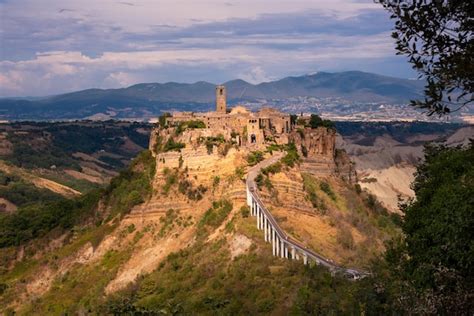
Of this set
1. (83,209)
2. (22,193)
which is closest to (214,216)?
(83,209)

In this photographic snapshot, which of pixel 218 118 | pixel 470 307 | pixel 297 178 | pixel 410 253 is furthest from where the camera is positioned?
pixel 218 118

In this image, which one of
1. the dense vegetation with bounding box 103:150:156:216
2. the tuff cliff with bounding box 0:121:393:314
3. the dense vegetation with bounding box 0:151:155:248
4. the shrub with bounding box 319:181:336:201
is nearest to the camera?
the tuff cliff with bounding box 0:121:393:314

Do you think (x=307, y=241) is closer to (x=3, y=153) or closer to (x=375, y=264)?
(x=375, y=264)

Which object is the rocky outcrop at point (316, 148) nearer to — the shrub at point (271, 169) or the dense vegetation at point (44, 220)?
the shrub at point (271, 169)

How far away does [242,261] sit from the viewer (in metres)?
39.9

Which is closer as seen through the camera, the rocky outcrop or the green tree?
the green tree

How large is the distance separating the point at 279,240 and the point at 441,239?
20781 millimetres

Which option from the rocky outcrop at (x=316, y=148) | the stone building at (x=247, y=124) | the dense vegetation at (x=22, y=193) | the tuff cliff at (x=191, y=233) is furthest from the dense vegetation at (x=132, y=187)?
the dense vegetation at (x=22, y=193)

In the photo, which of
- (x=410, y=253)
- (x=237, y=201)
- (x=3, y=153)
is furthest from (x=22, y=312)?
(x=3, y=153)

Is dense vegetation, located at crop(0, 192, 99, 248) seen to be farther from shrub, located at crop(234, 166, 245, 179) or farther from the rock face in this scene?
the rock face

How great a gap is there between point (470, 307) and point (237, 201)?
101 feet

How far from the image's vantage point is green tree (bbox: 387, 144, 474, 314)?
17.0 m

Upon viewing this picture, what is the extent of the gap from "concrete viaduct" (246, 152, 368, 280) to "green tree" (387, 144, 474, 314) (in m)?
11.6

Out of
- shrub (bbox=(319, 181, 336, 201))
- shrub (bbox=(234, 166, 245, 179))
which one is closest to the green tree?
shrub (bbox=(234, 166, 245, 179))
